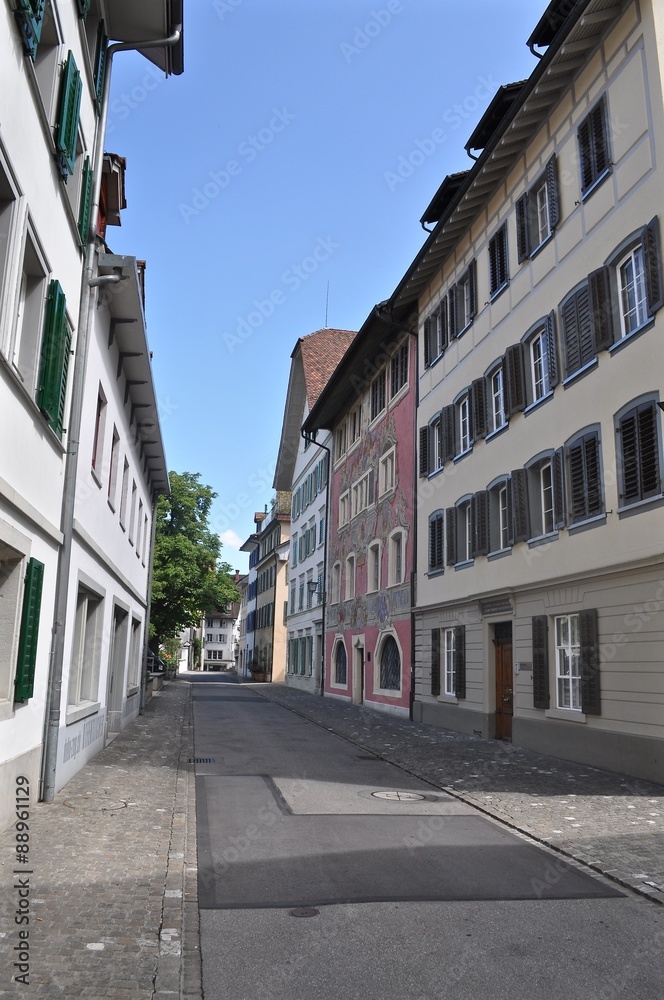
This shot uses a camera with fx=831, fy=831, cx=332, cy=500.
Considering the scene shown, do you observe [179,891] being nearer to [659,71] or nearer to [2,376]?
[2,376]

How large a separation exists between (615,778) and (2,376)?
978cm

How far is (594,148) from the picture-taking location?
1441cm

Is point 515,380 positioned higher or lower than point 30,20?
higher

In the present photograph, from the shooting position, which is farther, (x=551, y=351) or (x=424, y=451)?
(x=424, y=451)

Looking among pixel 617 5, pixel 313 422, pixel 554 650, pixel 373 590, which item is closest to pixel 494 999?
pixel 554 650

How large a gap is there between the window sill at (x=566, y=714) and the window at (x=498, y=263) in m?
8.98

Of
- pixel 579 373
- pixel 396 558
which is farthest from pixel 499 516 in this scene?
pixel 396 558

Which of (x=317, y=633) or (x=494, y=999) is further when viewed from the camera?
(x=317, y=633)

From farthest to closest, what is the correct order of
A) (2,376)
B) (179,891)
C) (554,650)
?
(554,650), (2,376), (179,891)

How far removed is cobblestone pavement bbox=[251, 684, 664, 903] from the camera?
748cm

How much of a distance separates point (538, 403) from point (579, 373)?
64.6 inches

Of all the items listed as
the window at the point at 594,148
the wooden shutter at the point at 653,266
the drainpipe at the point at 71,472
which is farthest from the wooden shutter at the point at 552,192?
the drainpipe at the point at 71,472

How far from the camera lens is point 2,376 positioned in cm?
722

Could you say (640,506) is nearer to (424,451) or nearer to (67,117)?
(67,117)
